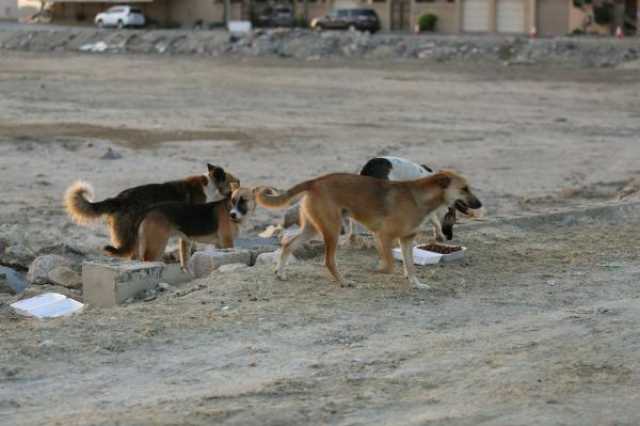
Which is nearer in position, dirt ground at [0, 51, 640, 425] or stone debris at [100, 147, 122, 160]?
dirt ground at [0, 51, 640, 425]

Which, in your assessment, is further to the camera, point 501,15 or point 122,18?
point 122,18

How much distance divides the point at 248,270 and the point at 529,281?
8.70 ft

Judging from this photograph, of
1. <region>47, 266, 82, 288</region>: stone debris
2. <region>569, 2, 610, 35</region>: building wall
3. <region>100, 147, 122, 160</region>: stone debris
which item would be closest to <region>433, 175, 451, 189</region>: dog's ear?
<region>47, 266, 82, 288</region>: stone debris

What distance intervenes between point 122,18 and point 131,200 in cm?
6875

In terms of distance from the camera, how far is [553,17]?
235ft

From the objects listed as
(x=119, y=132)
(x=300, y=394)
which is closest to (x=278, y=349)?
(x=300, y=394)

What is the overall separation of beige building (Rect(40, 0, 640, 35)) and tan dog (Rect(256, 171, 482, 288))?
5892 cm

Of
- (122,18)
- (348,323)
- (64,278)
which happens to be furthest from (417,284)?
(122,18)

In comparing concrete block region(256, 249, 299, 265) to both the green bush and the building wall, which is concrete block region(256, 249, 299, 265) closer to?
the building wall

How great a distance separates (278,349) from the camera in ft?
31.6

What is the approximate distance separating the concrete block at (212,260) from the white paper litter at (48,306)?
146 cm

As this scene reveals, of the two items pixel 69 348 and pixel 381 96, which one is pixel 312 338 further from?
pixel 381 96

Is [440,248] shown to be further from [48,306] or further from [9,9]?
[9,9]

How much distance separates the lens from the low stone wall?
54.3 metres
